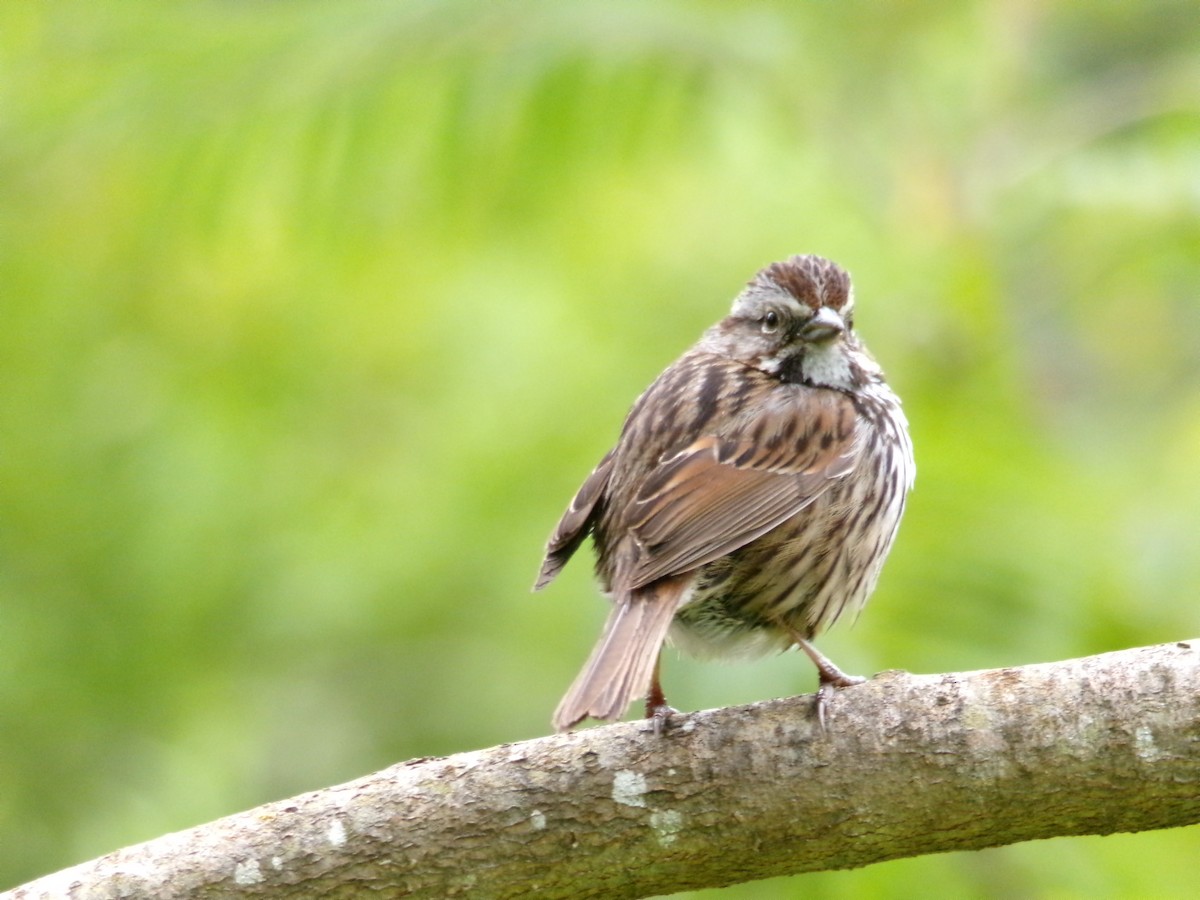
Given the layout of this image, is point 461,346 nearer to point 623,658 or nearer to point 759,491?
point 759,491

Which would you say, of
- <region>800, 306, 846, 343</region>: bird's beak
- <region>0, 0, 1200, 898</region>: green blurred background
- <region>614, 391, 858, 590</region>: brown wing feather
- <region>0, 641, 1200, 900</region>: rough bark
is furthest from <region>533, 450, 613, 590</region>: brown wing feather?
<region>0, 641, 1200, 900</region>: rough bark

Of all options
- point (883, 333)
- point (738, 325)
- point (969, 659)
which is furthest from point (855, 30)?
point (969, 659)

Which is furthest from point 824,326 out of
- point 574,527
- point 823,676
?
point 823,676

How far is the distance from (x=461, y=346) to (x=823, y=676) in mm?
3631

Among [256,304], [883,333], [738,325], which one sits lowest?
[738,325]

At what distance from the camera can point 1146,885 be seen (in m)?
4.92

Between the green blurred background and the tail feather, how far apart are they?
52cm

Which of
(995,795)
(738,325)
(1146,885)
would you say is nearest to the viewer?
(995,795)

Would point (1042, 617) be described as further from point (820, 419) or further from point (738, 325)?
point (738, 325)

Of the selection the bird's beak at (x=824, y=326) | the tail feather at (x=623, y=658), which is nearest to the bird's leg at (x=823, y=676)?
the tail feather at (x=623, y=658)

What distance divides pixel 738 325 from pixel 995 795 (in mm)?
2002

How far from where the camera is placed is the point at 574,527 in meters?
4.82

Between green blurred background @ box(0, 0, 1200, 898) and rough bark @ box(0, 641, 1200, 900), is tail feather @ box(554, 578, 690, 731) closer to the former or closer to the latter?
rough bark @ box(0, 641, 1200, 900)

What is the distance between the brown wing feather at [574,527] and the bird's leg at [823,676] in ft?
2.08
